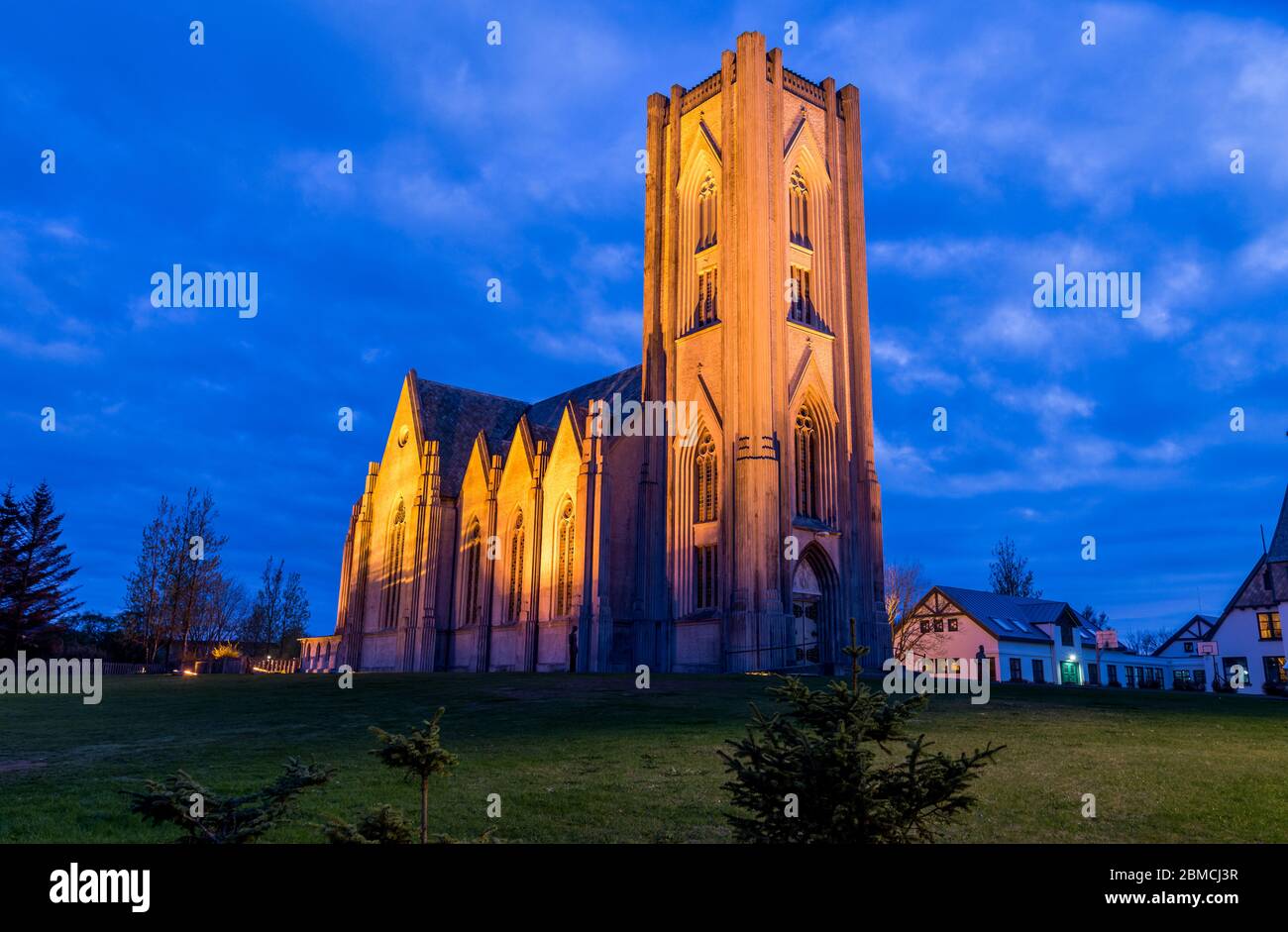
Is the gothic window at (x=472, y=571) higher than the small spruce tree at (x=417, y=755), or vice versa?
the gothic window at (x=472, y=571)

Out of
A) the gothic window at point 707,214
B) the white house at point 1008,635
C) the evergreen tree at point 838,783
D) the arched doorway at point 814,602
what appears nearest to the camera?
the evergreen tree at point 838,783

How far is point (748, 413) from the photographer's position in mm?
41656

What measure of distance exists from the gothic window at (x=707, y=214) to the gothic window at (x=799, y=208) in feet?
12.6

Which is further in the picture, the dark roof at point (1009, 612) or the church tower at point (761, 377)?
the dark roof at point (1009, 612)

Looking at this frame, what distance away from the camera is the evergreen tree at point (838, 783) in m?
6.23

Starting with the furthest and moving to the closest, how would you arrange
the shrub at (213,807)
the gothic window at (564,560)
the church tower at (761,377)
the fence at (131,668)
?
1. the fence at (131,668)
2. the gothic window at (564,560)
3. the church tower at (761,377)
4. the shrub at (213,807)

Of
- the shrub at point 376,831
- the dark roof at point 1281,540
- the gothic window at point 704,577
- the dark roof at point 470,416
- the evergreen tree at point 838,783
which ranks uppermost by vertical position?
the dark roof at point 470,416

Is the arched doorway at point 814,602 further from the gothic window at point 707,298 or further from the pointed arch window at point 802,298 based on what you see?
the gothic window at point 707,298

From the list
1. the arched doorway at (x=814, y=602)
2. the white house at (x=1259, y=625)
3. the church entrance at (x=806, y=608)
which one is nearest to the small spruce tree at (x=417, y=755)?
the church entrance at (x=806, y=608)

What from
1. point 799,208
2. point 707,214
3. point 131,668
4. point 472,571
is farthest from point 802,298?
point 131,668
